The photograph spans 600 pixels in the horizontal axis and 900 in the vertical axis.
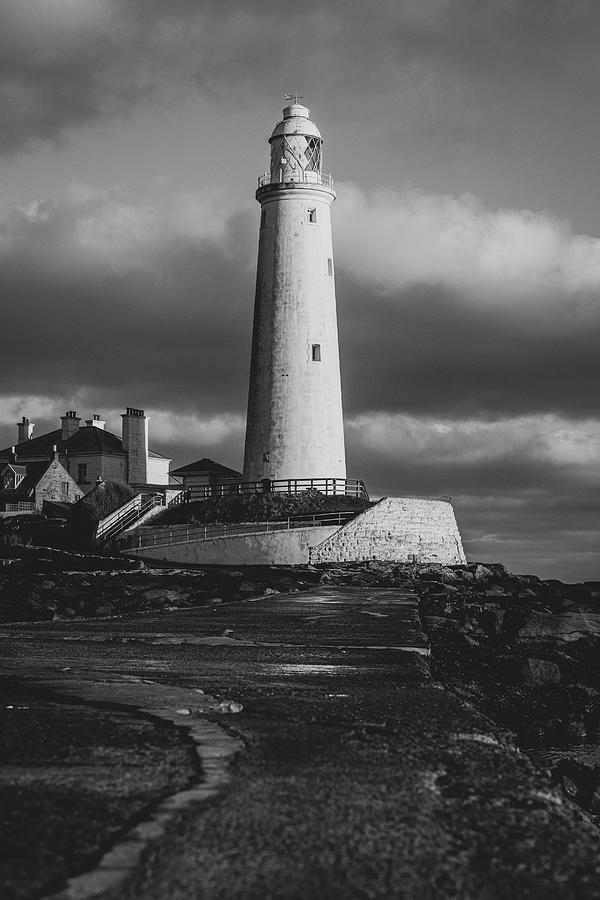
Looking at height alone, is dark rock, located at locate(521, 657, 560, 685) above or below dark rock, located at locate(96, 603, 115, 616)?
below

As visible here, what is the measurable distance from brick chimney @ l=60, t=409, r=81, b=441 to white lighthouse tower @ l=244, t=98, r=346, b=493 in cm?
2566

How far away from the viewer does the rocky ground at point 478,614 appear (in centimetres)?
943

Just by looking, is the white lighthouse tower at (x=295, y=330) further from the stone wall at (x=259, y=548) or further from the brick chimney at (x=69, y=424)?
the brick chimney at (x=69, y=424)

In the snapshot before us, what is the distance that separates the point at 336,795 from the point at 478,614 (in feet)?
46.4

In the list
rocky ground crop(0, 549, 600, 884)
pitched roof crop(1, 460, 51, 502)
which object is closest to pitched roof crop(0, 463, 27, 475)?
pitched roof crop(1, 460, 51, 502)

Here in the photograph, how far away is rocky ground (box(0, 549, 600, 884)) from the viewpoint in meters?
9.43

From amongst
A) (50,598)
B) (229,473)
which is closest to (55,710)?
(50,598)

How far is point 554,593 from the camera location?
27.7 m

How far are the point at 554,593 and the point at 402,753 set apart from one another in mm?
23505

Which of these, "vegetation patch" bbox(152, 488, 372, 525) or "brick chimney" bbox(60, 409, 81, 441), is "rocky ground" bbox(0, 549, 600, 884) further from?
"brick chimney" bbox(60, 409, 81, 441)

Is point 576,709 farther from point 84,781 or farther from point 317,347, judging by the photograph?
point 317,347

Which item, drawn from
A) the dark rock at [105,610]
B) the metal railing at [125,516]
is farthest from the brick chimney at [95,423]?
the dark rock at [105,610]

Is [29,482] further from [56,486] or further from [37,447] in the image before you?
[37,447]

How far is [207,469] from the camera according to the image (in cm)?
5938
